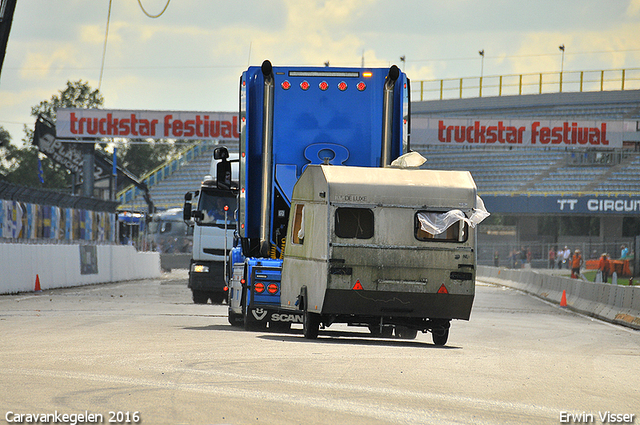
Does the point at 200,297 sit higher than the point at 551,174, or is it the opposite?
the point at 551,174

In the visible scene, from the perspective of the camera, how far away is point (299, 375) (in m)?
9.16

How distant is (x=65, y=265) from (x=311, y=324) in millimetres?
18550

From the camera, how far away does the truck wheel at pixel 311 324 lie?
13273mm

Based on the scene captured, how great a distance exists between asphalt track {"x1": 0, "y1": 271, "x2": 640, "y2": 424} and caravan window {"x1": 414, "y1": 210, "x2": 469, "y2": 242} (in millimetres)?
1471

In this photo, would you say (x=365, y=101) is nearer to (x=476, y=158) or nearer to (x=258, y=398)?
(x=258, y=398)

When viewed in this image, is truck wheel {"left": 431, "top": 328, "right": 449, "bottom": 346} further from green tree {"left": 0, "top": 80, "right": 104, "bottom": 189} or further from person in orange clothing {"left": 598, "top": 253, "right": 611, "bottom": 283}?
green tree {"left": 0, "top": 80, "right": 104, "bottom": 189}

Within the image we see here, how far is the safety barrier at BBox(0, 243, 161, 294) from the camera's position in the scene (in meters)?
25.7

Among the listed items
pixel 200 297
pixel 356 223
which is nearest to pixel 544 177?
pixel 200 297

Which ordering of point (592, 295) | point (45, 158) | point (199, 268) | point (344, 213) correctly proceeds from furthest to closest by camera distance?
point (45, 158) → point (592, 295) → point (199, 268) → point (344, 213)

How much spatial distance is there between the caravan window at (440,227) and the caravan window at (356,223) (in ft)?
2.03

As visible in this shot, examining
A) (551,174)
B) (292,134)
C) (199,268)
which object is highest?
(551,174)

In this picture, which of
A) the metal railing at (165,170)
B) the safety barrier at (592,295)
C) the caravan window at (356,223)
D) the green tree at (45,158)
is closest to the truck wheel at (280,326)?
the caravan window at (356,223)

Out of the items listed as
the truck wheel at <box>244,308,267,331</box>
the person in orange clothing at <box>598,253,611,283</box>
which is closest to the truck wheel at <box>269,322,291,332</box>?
the truck wheel at <box>244,308,267,331</box>

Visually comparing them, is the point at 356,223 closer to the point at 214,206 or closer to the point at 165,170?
the point at 214,206
